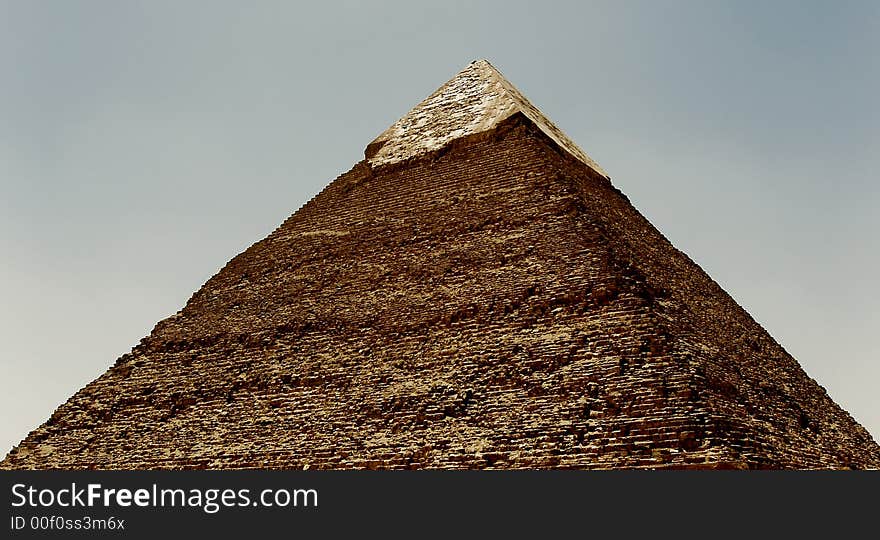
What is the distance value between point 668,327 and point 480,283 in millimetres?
2983

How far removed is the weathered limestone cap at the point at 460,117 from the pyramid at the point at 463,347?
68 mm

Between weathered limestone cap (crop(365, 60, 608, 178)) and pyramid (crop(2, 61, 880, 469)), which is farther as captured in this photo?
weathered limestone cap (crop(365, 60, 608, 178))

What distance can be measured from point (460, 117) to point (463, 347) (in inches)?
274

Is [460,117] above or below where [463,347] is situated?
above

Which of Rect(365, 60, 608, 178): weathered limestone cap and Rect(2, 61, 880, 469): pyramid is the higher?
Rect(365, 60, 608, 178): weathered limestone cap

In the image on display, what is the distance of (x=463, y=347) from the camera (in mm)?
13070

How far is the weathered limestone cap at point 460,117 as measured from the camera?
18.2m

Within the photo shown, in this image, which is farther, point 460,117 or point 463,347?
point 460,117

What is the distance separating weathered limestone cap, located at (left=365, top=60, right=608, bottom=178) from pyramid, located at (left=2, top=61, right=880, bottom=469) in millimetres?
68

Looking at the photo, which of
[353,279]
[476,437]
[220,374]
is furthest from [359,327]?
[476,437]

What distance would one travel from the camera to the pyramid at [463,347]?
36.7ft

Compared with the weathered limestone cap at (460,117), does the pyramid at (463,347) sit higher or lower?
lower

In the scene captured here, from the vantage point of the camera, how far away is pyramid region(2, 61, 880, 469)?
1118 cm

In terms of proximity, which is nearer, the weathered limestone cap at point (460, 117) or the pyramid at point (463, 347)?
the pyramid at point (463, 347)
